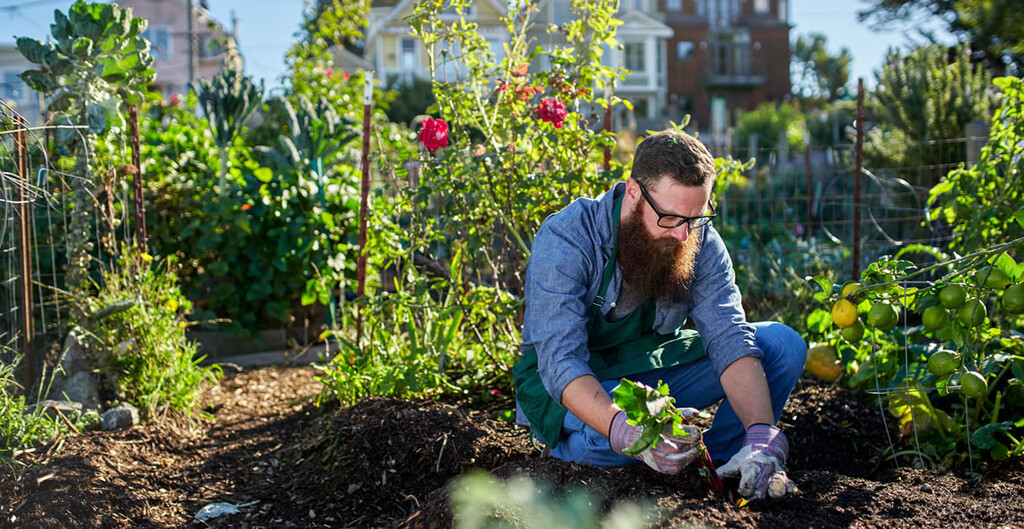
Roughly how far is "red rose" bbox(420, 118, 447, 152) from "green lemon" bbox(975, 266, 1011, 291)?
193cm

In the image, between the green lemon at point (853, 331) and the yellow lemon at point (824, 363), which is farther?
the yellow lemon at point (824, 363)

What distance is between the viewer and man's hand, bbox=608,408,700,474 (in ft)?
6.11

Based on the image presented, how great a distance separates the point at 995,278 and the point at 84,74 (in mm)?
3449

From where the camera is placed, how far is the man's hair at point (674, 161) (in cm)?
211

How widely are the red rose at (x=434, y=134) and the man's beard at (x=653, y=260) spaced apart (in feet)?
3.64

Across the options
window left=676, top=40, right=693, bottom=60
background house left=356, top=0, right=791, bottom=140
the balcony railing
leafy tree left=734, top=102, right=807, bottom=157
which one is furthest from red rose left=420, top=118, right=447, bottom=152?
the balcony railing

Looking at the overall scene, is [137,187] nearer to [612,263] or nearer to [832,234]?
[612,263]

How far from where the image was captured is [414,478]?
2.67m

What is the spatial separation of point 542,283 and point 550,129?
4.40 ft

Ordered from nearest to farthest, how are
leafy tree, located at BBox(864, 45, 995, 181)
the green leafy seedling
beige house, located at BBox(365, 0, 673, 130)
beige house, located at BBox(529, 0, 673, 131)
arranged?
the green leafy seedling → leafy tree, located at BBox(864, 45, 995, 181) → beige house, located at BBox(365, 0, 673, 130) → beige house, located at BBox(529, 0, 673, 131)

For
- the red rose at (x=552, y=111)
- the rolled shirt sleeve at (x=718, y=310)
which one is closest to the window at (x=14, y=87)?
the red rose at (x=552, y=111)

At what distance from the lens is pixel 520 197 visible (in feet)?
10.9

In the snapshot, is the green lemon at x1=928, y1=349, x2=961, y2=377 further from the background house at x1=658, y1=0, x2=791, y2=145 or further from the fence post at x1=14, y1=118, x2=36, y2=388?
the background house at x1=658, y1=0, x2=791, y2=145

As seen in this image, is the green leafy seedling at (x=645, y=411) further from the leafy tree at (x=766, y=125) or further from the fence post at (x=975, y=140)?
the leafy tree at (x=766, y=125)
